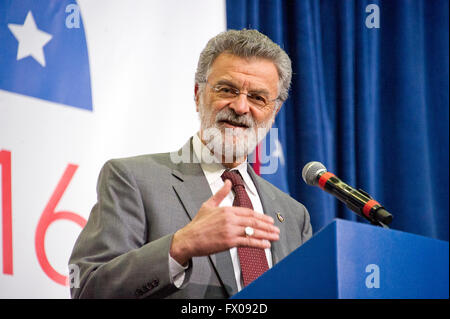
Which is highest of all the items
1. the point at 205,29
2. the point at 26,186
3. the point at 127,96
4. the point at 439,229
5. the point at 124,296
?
the point at 205,29

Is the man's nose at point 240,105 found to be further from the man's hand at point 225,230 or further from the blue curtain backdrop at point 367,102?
the blue curtain backdrop at point 367,102

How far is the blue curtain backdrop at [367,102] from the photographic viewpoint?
3035 millimetres

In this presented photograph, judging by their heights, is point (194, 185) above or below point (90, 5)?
below

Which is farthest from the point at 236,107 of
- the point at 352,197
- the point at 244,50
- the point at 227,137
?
the point at 352,197

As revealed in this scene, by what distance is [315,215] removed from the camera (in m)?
2.97

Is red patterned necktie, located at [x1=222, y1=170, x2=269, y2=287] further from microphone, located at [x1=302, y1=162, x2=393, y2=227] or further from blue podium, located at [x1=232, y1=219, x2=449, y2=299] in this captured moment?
blue podium, located at [x1=232, y1=219, x2=449, y2=299]

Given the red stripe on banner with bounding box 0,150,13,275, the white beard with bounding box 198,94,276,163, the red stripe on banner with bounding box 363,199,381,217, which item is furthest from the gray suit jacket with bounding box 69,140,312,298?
the red stripe on banner with bounding box 0,150,13,275

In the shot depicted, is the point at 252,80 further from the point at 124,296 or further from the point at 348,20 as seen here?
the point at 348,20

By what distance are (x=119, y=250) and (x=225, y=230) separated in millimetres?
473

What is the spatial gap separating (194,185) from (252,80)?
19.5 inches

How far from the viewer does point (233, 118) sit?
2.06 m
